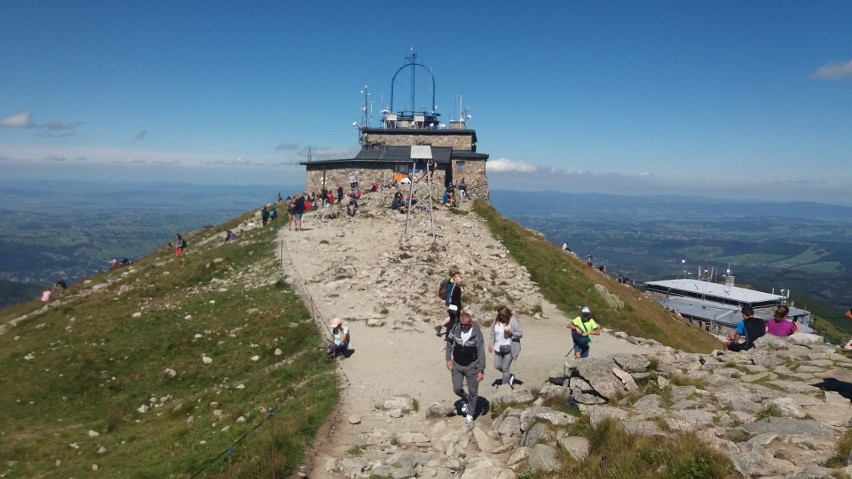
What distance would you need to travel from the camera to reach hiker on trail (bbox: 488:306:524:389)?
12.0m

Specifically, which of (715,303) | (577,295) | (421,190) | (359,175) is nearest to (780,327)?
(577,295)

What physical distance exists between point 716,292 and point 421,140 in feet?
154

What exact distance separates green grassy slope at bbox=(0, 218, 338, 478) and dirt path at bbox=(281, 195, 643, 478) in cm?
91

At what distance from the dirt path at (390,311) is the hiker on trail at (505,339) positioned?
838mm

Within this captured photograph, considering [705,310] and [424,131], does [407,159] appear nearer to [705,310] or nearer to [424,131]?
[424,131]

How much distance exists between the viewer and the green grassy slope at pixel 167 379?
11016 millimetres

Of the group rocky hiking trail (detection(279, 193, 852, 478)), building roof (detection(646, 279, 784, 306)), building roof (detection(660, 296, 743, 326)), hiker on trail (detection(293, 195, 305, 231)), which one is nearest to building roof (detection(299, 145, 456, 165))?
hiker on trail (detection(293, 195, 305, 231))

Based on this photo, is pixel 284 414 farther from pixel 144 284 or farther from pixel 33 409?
pixel 144 284

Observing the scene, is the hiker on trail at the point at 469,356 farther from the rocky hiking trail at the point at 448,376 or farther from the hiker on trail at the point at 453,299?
the hiker on trail at the point at 453,299

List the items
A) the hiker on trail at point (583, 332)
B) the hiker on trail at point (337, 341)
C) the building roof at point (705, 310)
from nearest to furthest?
the hiker on trail at point (583, 332)
the hiker on trail at point (337, 341)
the building roof at point (705, 310)

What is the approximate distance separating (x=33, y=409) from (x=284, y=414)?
9.59 meters

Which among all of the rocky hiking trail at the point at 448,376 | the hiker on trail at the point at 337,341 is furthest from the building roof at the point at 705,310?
the hiker on trail at the point at 337,341

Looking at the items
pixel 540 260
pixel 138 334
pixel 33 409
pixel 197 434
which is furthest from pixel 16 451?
pixel 540 260

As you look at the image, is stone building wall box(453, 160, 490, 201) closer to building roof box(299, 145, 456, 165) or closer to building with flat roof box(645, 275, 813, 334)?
building roof box(299, 145, 456, 165)
